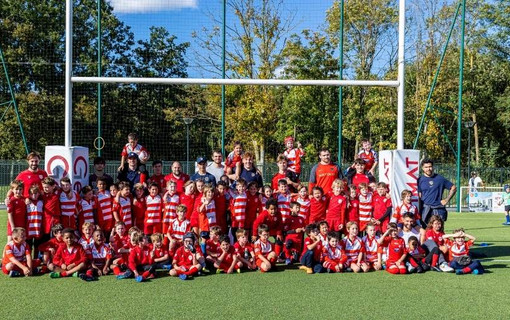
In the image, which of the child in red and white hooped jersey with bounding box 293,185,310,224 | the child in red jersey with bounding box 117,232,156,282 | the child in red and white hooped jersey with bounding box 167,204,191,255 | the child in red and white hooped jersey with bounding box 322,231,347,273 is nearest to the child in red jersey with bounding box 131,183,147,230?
the child in red and white hooped jersey with bounding box 167,204,191,255

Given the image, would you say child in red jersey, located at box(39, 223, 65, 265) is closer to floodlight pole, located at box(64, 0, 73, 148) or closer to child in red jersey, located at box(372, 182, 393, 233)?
floodlight pole, located at box(64, 0, 73, 148)

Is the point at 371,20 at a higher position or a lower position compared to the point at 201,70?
higher

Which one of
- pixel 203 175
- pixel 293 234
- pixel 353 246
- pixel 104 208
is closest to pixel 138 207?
pixel 104 208

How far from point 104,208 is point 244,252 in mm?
2058

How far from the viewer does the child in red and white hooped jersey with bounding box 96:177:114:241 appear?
23.7 ft

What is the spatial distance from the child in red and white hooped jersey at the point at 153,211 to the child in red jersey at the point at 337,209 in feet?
7.98

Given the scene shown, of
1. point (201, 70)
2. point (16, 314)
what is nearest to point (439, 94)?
point (201, 70)

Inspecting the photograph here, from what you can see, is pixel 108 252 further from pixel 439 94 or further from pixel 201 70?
pixel 439 94

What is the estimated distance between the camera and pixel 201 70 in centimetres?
1271

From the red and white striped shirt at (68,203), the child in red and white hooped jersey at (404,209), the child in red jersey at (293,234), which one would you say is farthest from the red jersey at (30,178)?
the child in red and white hooped jersey at (404,209)

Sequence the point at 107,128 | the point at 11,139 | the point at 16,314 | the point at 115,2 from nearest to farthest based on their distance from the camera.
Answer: the point at 16,314 → the point at 115,2 → the point at 107,128 → the point at 11,139

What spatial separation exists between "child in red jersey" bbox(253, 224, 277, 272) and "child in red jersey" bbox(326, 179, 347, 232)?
103 cm

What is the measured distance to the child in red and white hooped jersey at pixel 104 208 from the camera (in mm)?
7227

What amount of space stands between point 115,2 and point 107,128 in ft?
18.6
